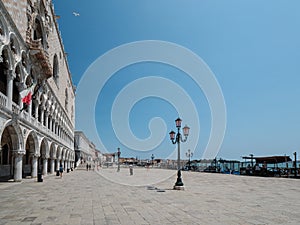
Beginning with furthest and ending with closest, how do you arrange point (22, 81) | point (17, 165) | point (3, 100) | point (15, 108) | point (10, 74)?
point (22, 81)
point (17, 165)
point (15, 108)
point (10, 74)
point (3, 100)

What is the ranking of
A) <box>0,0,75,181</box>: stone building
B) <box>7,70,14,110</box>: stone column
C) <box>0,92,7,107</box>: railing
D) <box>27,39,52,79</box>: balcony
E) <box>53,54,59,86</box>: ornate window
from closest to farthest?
<box>0,92,7,107</box>: railing → <box>0,0,75,181</box>: stone building → <box>7,70,14,110</box>: stone column → <box>27,39,52,79</box>: balcony → <box>53,54,59,86</box>: ornate window

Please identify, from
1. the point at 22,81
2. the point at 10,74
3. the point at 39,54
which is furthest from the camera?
the point at 39,54

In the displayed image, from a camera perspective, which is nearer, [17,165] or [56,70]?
[17,165]

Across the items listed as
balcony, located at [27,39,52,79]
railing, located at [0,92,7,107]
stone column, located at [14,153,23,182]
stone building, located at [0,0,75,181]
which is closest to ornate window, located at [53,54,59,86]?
stone building, located at [0,0,75,181]

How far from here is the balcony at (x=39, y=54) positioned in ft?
71.6

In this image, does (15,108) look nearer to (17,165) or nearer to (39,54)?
(17,165)

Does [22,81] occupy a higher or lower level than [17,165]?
higher

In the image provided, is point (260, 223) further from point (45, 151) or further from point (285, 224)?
point (45, 151)

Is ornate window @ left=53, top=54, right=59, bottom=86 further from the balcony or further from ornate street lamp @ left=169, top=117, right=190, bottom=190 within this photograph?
ornate street lamp @ left=169, top=117, right=190, bottom=190

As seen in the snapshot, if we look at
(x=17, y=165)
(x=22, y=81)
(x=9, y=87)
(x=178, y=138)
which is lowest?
(x=17, y=165)

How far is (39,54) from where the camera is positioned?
22.9 meters

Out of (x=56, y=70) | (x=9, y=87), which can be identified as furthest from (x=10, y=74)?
(x=56, y=70)

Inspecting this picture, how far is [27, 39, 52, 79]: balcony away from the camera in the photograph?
21.8 m

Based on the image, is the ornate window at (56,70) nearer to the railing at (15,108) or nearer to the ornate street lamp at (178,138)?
the railing at (15,108)
